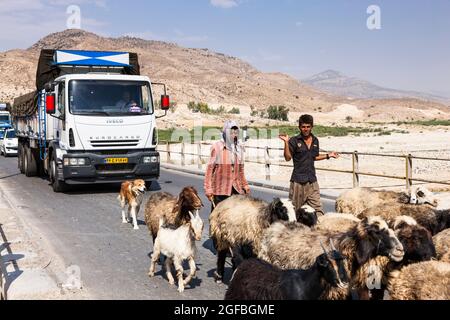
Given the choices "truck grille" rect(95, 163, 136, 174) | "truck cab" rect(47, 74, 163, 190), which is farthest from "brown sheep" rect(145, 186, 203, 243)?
"truck grille" rect(95, 163, 136, 174)

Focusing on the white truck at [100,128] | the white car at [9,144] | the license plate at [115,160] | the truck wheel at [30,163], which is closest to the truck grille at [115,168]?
the white truck at [100,128]

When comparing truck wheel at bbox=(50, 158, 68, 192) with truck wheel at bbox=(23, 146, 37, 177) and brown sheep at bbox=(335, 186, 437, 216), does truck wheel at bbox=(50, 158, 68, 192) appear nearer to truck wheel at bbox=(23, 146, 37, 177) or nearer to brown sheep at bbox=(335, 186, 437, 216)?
truck wheel at bbox=(23, 146, 37, 177)

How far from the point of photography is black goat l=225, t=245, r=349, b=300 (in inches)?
179

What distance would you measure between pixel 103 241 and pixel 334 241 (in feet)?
17.6

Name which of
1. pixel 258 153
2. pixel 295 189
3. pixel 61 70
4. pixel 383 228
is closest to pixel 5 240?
pixel 295 189

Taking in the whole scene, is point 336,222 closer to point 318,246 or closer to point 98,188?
point 318,246

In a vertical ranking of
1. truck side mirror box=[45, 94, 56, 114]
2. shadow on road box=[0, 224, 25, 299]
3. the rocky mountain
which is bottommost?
shadow on road box=[0, 224, 25, 299]

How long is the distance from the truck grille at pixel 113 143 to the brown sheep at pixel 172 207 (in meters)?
6.83

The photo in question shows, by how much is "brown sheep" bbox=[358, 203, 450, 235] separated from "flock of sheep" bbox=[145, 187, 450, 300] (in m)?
0.01

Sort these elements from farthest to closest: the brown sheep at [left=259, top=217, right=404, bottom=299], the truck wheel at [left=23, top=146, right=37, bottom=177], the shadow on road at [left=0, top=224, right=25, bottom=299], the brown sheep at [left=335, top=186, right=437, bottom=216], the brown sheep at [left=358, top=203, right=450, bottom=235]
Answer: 1. the truck wheel at [left=23, top=146, right=37, bottom=177]
2. the brown sheep at [left=335, top=186, right=437, bottom=216]
3. the brown sheep at [left=358, top=203, right=450, bottom=235]
4. the shadow on road at [left=0, top=224, right=25, bottom=299]
5. the brown sheep at [left=259, top=217, right=404, bottom=299]

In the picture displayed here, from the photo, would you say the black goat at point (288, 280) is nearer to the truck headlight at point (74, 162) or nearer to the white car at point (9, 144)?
the truck headlight at point (74, 162)

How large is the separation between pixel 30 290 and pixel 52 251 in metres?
2.46

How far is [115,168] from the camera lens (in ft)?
53.1

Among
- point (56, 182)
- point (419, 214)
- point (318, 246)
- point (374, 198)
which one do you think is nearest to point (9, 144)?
point (56, 182)
